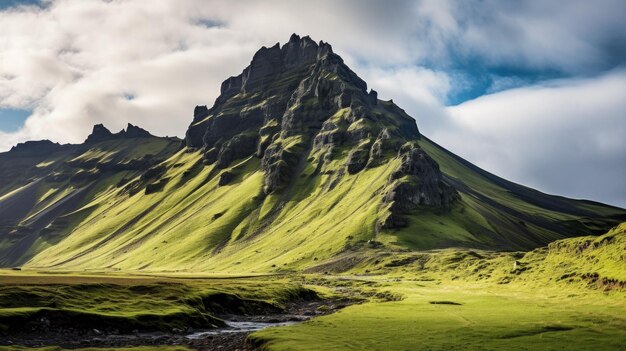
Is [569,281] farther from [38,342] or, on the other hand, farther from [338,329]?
[38,342]

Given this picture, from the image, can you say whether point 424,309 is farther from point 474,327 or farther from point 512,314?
point 474,327

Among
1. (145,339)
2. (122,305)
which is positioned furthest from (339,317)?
(122,305)

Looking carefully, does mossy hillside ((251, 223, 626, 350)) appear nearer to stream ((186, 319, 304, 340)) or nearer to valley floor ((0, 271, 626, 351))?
valley floor ((0, 271, 626, 351))

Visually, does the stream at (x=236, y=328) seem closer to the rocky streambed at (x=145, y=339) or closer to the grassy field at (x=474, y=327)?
the rocky streambed at (x=145, y=339)

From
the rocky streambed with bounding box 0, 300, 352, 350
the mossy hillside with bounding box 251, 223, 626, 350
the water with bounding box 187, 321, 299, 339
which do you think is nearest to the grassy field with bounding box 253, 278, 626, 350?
the mossy hillside with bounding box 251, 223, 626, 350

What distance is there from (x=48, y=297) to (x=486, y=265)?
128 m

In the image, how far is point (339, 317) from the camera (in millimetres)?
79562

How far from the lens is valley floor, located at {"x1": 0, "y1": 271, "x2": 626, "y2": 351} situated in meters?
56.0

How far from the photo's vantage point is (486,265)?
519ft

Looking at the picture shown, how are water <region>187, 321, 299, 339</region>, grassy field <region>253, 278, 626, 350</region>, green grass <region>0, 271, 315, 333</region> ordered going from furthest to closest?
1. water <region>187, 321, 299, 339</region>
2. green grass <region>0, 271, 315, 333</region>
3. grassy field <region>253, 278, 626, 350</region>

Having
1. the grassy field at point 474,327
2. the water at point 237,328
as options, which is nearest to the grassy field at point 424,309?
the grassy field at point 474,327

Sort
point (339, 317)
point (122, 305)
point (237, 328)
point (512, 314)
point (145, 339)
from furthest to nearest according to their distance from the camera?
point (122, 305) < point (237, 328) < point (339, 317) < point (512, 314) < point (145, 339)

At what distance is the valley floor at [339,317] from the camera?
2206 inches

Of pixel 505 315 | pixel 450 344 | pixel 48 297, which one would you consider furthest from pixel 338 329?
pixel 48 297
